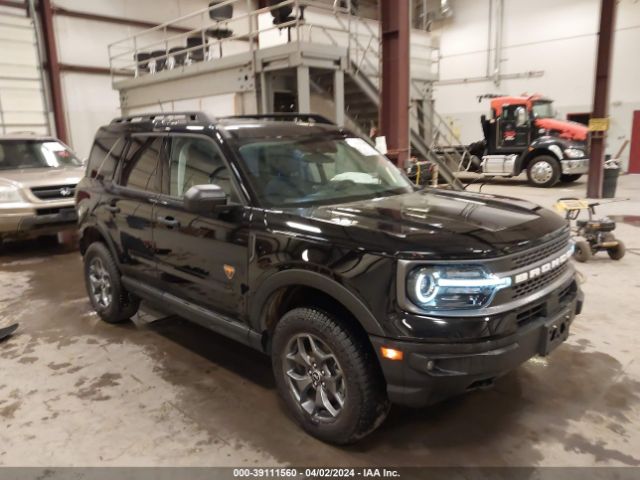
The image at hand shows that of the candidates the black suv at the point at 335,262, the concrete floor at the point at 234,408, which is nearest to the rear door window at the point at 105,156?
the black suv at the point at 335,262

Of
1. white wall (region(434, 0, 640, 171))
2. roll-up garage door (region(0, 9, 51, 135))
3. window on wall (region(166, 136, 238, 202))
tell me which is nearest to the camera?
window on wall (region(166, 136, 238, 202))

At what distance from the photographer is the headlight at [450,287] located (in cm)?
221

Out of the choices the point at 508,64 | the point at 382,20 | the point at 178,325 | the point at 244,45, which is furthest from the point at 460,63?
the point at 178,325

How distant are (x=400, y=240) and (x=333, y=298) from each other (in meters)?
0.51

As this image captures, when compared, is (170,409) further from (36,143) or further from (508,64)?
(508,64)

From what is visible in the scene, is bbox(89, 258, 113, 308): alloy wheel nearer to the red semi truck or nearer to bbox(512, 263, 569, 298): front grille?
bbox(512, 263, 569, 298): front grille

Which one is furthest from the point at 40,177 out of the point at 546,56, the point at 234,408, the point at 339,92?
the point at 546,56

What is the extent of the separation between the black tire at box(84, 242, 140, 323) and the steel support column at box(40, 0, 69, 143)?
11659 millimetres

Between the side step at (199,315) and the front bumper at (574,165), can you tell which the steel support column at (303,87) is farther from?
the front bumper at (574,165)

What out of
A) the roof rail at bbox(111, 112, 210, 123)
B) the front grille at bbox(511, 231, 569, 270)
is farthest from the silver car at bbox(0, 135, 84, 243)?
the front grille at bbox(511, 231, 569, 270)

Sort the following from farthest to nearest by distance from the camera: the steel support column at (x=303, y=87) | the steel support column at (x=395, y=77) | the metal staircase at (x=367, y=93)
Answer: the metal staircase at (x=367, y=93) → the steel support column at (x=303, y=87) → the steel support column at (x=395, y=77)

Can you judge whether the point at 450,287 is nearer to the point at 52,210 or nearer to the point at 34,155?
the point at 52,210

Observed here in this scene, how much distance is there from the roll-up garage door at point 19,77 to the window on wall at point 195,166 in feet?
41.3

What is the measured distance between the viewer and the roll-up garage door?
44.2 ft
